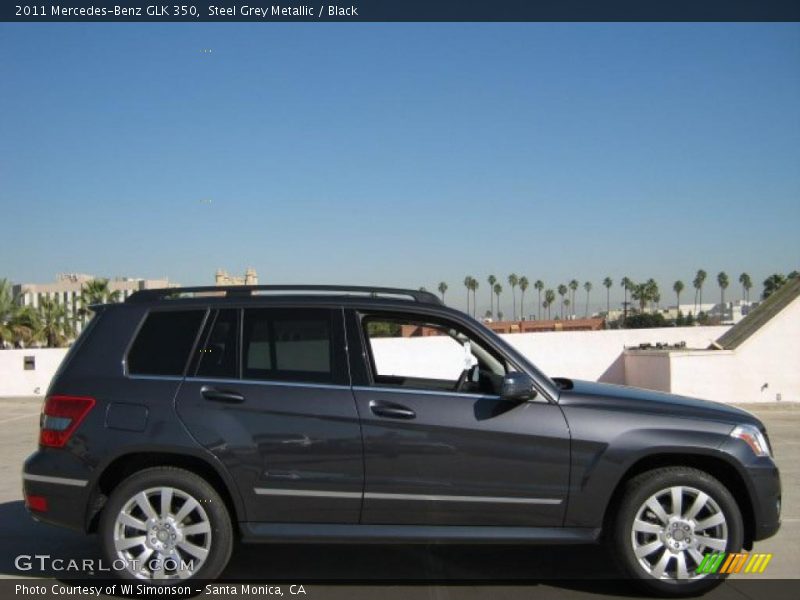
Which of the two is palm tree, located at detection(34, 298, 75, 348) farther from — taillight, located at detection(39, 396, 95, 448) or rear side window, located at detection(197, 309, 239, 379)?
rear side window, located at detection(197, 309, 239, 379)

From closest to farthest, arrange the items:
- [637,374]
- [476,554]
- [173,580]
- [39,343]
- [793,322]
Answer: [173,580], [476,554], [793,322], [637,374], [39,343]

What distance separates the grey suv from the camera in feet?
15.8

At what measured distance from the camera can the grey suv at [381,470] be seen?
481 centimetres

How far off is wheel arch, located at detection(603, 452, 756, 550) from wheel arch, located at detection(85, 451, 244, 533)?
93.9 inches

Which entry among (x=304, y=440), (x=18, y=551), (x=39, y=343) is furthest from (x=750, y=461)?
(x=39, y=343)

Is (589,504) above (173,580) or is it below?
above

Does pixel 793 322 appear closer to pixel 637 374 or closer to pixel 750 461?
pixel 637 374

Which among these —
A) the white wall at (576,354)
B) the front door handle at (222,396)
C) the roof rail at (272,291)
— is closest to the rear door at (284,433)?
the front door handle at (222,396)

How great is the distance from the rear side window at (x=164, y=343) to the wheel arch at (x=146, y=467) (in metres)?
0.53

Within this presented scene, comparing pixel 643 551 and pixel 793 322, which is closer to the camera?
pixel 643 551

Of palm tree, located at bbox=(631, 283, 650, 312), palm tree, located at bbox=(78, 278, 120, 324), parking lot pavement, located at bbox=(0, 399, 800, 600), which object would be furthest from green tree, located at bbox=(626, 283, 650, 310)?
parking lot pavement, located at bbox=(0, 399, 800, 600)

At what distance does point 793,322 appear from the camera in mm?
19031

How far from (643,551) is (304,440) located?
7.23ft

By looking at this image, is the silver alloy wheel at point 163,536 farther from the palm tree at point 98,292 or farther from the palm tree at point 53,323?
the palm tree at point 53,323
